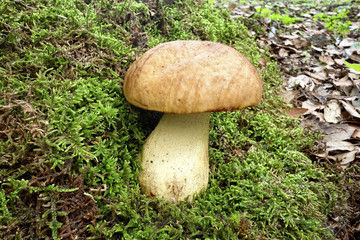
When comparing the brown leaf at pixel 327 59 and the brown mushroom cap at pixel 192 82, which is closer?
the brown mushroom cap at pixel 192 82

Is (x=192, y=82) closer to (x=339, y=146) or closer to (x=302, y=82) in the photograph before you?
(x=339, y=146)

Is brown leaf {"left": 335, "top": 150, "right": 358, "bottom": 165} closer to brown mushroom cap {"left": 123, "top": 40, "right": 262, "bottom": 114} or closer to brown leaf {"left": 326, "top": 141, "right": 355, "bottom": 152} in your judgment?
brown leaf {"left": 326, "top": 141, "right": 355, "bottom": 152}

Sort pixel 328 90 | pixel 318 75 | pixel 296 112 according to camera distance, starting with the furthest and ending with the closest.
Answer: pixel 318 75
pixel 328 90
pixel 296 112

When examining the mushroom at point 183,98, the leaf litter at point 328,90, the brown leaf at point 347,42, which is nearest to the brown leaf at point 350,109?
the leaf litter at point 328,90

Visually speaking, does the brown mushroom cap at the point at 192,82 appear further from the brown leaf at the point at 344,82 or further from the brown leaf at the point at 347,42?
the brown leaf at the point at 347,42

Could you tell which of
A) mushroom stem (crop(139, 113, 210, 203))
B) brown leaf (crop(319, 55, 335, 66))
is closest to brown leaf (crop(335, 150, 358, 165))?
mushroom stem (crop(139, 113, 210, 203))

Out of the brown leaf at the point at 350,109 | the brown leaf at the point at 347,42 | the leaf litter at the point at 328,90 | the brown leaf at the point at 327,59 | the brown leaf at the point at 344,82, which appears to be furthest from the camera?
the brown leaf at the point at 347,42

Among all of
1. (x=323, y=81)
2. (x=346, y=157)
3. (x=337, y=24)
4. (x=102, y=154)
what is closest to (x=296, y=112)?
(x=346, y=157)
